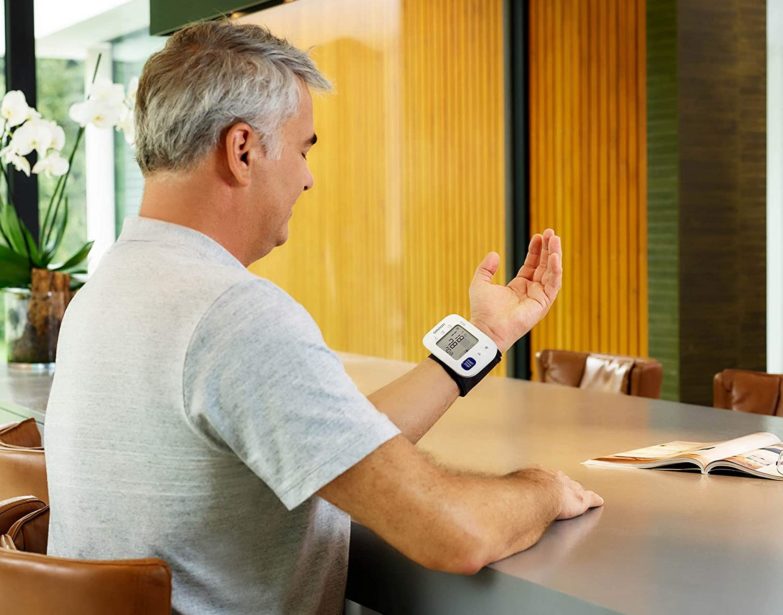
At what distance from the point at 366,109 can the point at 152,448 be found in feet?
14.4

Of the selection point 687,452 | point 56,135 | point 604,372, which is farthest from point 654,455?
point 56,135

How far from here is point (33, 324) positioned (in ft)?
11.6

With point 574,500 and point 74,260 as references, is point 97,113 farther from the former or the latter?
point 574,500

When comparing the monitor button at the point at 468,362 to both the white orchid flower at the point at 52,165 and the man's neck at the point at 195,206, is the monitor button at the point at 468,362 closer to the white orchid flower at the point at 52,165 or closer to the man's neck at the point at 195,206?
the man's neck at the point at 195,206

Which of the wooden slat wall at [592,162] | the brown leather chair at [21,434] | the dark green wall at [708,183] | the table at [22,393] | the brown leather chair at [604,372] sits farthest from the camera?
the wooden slat wall at [592,162]

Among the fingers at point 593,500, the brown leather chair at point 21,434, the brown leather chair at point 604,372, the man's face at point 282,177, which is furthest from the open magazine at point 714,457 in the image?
the brown leather chair at point 604,372

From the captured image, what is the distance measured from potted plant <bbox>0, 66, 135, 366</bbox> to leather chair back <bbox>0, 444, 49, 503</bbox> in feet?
5.56

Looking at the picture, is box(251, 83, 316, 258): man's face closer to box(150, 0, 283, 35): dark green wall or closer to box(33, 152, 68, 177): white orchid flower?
box(150, 0, 283, 35): dark green wall

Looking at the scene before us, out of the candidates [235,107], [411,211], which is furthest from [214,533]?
[411,211]

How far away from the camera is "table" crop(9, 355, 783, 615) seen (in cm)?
116

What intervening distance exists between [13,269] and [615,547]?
106 inches

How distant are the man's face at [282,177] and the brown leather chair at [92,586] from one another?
51 centimetres

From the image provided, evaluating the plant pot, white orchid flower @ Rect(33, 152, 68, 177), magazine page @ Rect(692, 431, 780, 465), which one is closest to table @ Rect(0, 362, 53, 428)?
the plant pot

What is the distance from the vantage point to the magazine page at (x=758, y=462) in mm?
1713
